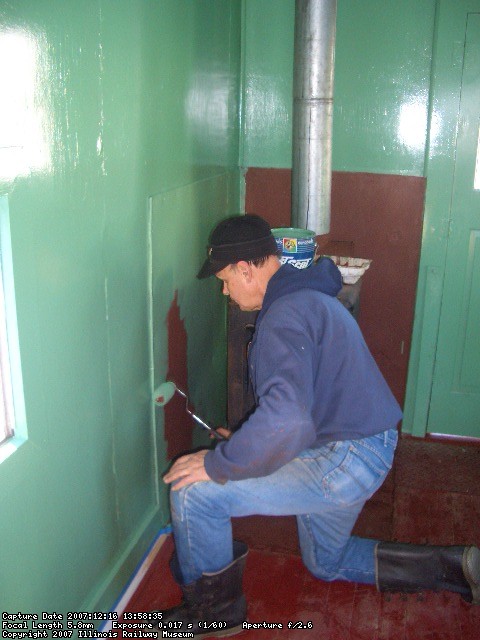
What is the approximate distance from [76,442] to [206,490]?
39 centimetres

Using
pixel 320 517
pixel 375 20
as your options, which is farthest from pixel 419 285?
pixel 320 517

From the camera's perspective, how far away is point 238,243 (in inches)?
70.1

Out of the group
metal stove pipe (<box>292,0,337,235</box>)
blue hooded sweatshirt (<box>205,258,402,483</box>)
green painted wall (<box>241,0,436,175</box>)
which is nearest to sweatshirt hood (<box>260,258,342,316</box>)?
blue hooded sweatshirt (<box>205,258,402,483</box>)

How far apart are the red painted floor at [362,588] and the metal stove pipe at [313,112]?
1.27m

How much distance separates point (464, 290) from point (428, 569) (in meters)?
1.50

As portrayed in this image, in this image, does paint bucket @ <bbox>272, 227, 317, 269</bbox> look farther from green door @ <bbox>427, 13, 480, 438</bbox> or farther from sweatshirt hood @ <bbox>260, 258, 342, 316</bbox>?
green door @ <bbox>427, 13, 480, 438</bbox>

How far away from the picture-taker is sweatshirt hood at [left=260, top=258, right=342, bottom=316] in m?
1.75

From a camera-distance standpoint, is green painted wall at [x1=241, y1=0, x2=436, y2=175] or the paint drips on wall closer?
the paint drips on wall

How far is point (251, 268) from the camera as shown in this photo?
1807 mm

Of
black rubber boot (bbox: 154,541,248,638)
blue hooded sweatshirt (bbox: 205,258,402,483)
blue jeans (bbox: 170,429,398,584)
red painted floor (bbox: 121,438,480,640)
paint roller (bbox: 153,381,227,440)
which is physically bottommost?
red painted floor (bbox: 121,438,480,640)

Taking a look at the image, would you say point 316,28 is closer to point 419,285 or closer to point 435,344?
point 419,285

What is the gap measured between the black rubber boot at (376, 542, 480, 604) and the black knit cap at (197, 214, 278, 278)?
1045mm

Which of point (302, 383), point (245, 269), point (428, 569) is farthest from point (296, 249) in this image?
point (428, 569)

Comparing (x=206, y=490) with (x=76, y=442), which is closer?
(x=76, y=442)
